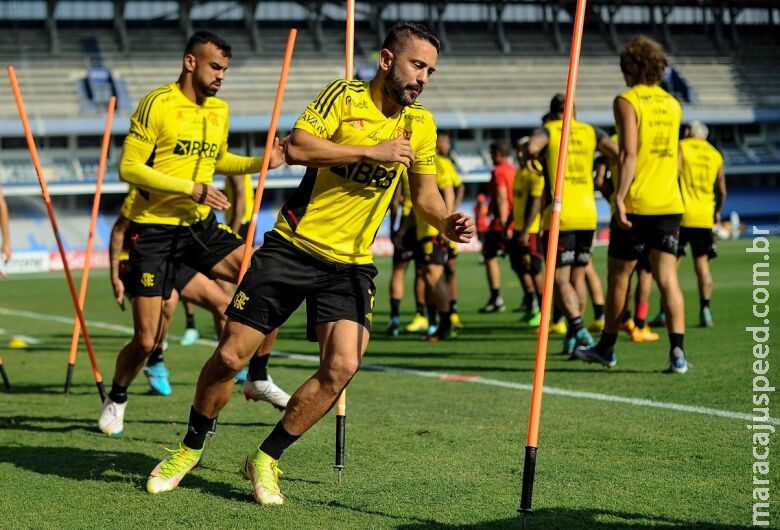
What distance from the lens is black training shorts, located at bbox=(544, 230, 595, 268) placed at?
32.5 ft

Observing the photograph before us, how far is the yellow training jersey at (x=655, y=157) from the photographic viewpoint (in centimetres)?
826

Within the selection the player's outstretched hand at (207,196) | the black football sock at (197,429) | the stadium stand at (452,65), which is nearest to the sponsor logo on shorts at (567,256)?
the player's outstretched hand at (207,196)

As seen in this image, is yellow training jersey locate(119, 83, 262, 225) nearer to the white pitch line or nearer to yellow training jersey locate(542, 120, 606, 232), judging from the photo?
the white pitch line

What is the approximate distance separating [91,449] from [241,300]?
74.6 inches

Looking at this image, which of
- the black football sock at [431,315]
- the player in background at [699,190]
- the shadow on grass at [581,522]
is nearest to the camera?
the shadow on grass at [581,522]

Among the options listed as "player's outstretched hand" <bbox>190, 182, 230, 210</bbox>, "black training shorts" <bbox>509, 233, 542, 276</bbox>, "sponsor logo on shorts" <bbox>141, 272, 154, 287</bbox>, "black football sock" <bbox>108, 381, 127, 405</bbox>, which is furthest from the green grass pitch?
"black training shorts" <bbox>509, 233, 542, 276</bbox>

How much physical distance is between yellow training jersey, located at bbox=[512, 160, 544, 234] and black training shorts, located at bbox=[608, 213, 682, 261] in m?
4.43

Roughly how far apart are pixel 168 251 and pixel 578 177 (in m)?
4.30

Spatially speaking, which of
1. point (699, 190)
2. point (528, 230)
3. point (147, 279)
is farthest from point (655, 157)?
point (528, 230)

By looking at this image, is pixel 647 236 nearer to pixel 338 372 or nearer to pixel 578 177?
pixel 578 177

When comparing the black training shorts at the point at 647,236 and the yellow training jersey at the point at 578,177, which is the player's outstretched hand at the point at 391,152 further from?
the yellow training jersey at the point at 578,177

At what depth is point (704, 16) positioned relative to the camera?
61.6 m

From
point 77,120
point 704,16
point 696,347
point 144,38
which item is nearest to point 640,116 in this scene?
point 696,347

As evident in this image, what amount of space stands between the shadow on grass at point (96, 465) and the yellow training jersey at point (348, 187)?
1.19 m
